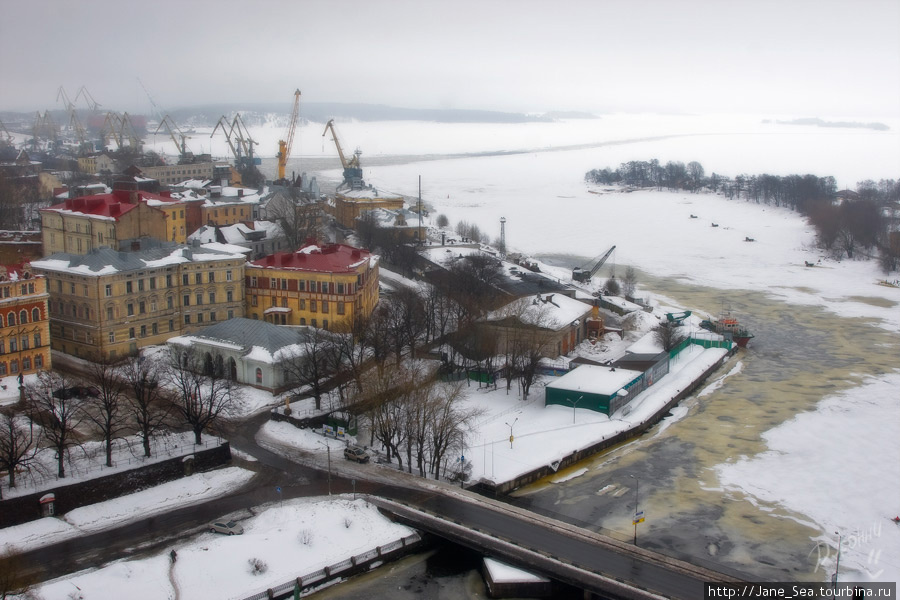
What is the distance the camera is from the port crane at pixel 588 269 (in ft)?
206

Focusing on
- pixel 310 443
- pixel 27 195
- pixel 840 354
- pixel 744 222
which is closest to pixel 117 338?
pixel 310 443

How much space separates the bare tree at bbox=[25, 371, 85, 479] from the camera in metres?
26.0

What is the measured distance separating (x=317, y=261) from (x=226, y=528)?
21.5 metres

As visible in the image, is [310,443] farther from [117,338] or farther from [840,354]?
[840,354]

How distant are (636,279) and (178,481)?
4574 cm

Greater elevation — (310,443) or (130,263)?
(130,263)

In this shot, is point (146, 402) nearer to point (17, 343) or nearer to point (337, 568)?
point (17, 343)

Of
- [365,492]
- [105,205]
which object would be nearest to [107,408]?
[365,492]

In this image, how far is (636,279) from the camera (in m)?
65.9

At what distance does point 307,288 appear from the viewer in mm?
43094

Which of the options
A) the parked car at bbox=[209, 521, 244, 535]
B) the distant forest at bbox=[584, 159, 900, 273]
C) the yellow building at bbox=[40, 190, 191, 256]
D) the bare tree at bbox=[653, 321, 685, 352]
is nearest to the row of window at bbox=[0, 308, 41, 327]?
the yellow building at bbox=[40, 190, 191, 256]

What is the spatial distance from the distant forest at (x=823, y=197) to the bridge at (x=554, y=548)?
56807 millimetres

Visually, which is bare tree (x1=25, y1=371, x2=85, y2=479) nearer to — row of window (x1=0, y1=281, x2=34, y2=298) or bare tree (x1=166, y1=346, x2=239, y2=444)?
row of window (x1=0, y1=281, x2=34, y2=298)

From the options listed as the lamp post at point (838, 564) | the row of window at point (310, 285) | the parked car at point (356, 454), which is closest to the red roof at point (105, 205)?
the row of window at point (310, 285)
